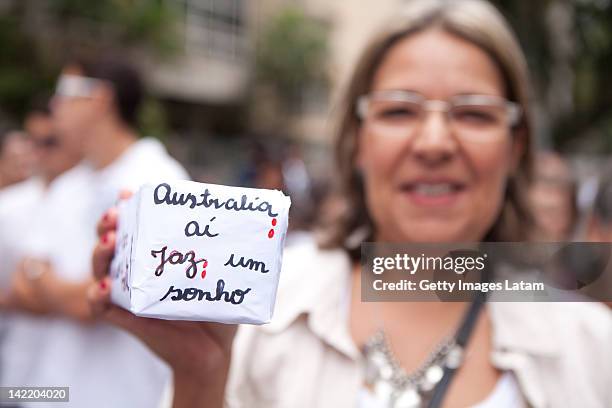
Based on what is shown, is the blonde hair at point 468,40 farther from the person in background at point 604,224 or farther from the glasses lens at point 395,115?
the person in background at point 604,224

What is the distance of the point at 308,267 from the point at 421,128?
1.26ft

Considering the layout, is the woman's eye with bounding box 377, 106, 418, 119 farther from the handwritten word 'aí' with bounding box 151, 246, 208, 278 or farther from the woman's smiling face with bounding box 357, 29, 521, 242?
the handwritten word 'aí' with bounding box 151, 246, 208, 278

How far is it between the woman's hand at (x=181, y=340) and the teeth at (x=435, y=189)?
44 centimetres

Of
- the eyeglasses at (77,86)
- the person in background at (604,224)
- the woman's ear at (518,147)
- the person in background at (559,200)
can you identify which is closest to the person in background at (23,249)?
the eyeglasses at (77,86)

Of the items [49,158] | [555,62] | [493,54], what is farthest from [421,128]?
[555,62]

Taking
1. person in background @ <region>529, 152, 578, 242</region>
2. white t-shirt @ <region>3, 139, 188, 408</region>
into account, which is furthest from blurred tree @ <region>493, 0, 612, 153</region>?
white t-shirt @ <region>3, 139, 188, 408</region>

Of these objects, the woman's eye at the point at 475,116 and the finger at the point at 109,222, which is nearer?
the finger at the point at 109,222

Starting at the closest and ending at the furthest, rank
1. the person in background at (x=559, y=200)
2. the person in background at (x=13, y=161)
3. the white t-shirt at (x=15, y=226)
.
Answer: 1. the white t-shirt at (x=15, y=226)
2. the person in background at (x=559, y=200)
3. the person in background at (x=13, y=161)

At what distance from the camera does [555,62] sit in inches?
273

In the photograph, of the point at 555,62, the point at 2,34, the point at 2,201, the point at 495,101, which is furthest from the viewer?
the point at 2,34

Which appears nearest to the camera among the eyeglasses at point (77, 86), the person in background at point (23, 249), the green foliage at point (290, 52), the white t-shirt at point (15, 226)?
the person in background at point (23, 249)

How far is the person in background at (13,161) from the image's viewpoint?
484cm

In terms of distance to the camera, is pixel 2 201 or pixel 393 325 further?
pixel 2 201

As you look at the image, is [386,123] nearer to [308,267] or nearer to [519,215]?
[308,267]
